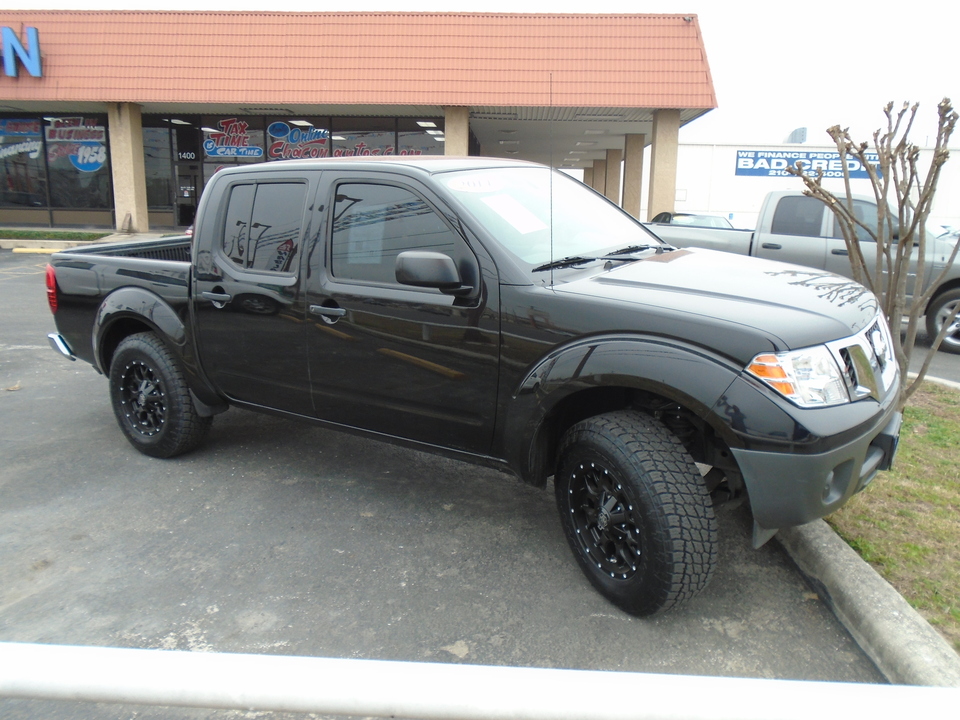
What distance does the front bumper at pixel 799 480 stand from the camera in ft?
8.53

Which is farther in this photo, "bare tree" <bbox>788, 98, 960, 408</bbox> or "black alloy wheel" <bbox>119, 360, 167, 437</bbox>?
"black alloy wheel" <bbox>119, 360, 167, 437</bbox>

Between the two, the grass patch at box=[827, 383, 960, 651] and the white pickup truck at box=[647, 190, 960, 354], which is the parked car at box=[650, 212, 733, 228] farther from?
the grass patch at box=[827, 383, 960, 651]

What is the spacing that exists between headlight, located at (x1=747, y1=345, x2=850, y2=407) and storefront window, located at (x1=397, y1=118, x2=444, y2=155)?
65.4 feet

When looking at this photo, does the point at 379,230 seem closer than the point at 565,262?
No

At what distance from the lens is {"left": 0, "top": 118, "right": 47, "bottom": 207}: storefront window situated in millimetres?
23172

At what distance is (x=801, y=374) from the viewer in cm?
264

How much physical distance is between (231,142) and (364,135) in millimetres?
4261

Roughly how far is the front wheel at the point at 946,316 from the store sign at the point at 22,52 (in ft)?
66.7

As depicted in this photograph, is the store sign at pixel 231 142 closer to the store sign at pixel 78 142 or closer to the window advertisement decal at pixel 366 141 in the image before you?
the window advertisement decal at pixel 366 141

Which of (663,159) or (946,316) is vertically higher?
(663,159)

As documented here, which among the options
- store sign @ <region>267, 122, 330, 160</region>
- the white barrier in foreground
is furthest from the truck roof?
store sign @ <region>267, 122, 330, 160</region>

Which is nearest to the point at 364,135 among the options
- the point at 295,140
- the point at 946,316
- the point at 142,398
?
the point at 295,140

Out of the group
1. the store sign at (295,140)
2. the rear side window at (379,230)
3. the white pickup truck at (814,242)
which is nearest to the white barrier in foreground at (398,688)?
the rear side window at (379,230)

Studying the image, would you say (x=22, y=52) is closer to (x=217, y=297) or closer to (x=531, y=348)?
(x=217, y=297)
